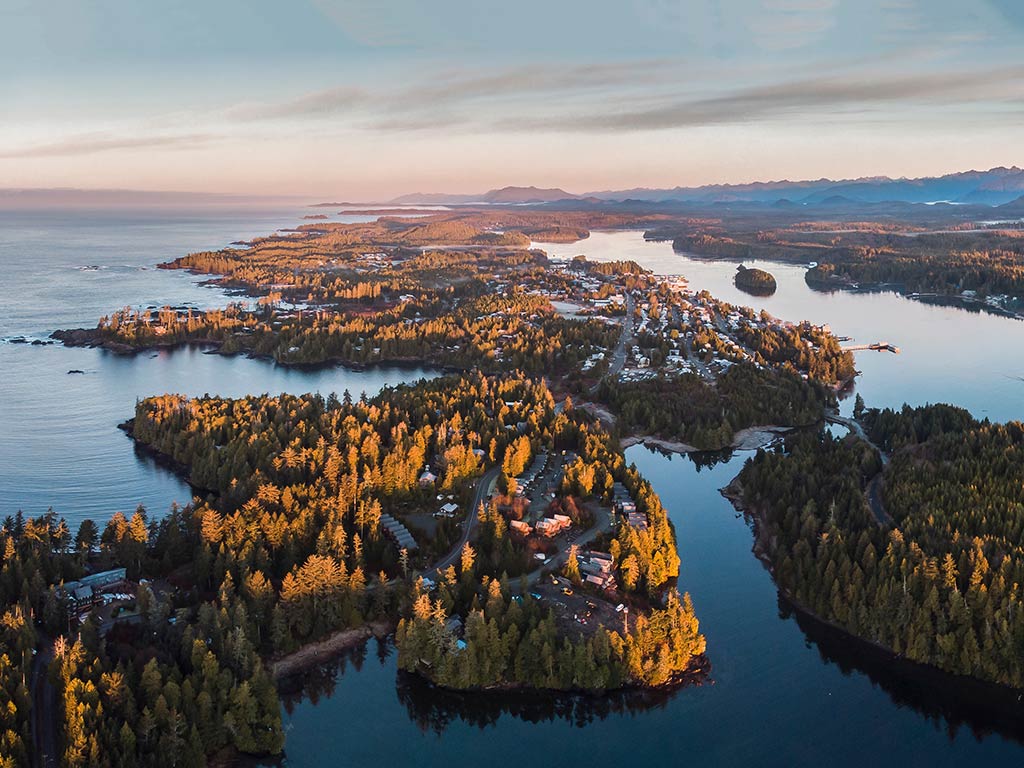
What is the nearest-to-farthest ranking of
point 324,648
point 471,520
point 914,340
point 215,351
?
point 324,648 → point 471,520 → point 215,351 → point 914,340

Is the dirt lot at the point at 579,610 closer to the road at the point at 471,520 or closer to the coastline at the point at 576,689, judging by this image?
the coastline at the point at 576,689

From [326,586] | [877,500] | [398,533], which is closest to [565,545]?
[398,533]

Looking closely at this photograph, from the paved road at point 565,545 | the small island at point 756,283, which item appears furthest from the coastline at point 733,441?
the small island at point 756,283

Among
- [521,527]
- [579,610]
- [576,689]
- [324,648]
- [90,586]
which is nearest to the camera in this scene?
[576,689]

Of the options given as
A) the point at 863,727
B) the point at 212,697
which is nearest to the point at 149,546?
the point at 212,697

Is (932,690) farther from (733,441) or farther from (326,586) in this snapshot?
(733,441)

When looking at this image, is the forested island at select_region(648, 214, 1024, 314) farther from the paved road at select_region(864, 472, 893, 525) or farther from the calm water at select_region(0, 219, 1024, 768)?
the paved road at select_region(864, 472, 893, 525)

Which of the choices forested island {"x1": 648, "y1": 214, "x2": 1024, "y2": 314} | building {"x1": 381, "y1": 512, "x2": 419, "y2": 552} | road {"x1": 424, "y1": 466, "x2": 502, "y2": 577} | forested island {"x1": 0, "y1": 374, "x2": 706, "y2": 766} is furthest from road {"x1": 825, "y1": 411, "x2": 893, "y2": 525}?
forested island {"x1": 648, "y1": 214, "x2": 1024, "y2": 314}
